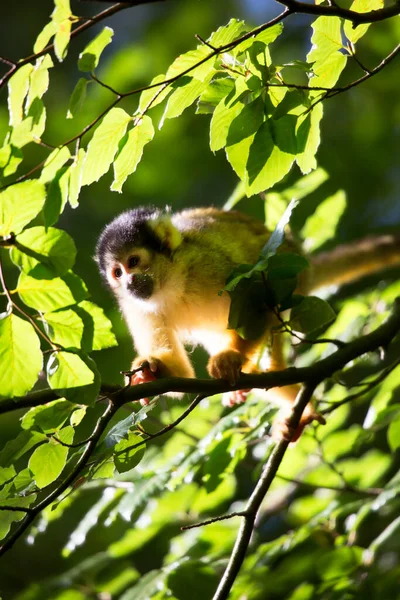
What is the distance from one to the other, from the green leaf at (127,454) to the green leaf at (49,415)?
16cm

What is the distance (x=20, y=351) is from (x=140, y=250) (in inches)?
62.0

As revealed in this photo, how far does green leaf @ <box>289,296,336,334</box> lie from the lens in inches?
76.4

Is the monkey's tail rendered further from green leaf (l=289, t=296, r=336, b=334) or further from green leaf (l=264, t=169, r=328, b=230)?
green leaf (l=289, t=296, r=336, b=334)

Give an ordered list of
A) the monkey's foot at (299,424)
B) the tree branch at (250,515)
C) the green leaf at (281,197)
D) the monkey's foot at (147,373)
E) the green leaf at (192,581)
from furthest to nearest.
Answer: the green leaf at (281,197) → the monkey's foot at (299,424) → the monkey's foot at (147,373) → the green leaf at (192,581) → the tree branch at (250,515)

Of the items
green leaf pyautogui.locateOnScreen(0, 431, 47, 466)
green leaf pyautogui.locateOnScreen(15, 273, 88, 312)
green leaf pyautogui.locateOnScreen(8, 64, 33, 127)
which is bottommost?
green leaf pyautogui.locateOnScreen(0, 431, 47, 466)

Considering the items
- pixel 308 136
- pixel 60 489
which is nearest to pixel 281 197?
pixel 308 136

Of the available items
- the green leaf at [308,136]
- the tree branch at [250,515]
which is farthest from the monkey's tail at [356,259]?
the green leaf at [308,136]

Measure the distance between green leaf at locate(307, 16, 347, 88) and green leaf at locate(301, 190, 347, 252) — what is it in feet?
4.86

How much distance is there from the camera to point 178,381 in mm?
1581

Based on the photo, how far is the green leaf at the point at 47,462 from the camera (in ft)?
5.20

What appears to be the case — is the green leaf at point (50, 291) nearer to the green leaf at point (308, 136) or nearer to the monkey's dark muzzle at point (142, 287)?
the green leaf at point (308, 136)

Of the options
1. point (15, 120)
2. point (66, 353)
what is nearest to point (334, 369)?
point (66, 353)

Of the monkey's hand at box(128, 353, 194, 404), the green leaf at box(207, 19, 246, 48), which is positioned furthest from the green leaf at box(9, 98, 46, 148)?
Answer: the monkey's hand at box(128, 353, 194, 404)

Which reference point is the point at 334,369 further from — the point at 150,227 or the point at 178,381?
the point at 150,227
